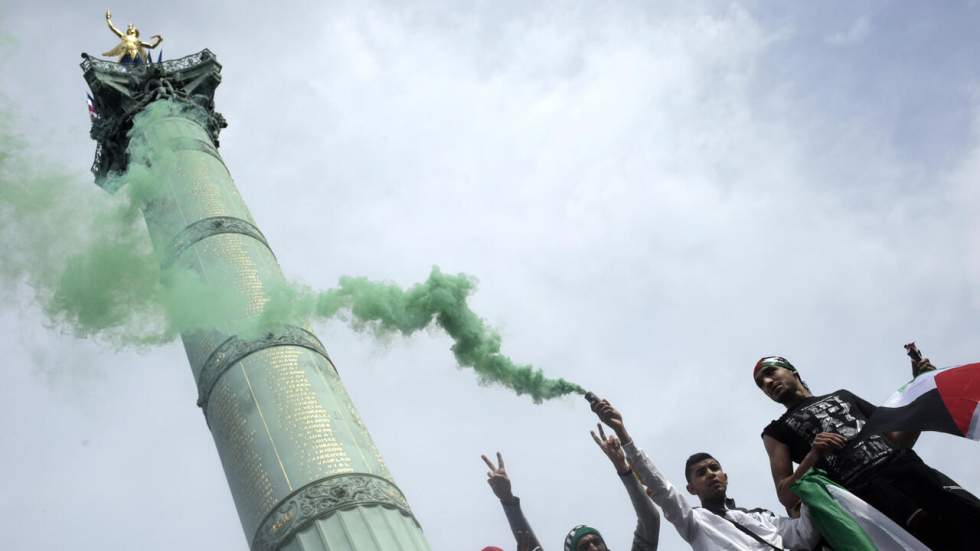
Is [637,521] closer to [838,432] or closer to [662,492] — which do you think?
[662,492]

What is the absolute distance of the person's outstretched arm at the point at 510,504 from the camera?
24.1 ft

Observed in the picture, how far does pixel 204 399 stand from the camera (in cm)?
1023

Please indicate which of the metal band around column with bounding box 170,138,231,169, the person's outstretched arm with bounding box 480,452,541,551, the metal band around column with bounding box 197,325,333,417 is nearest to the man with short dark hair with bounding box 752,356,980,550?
the person's outstretched arm with bounding box 480,452,541,551

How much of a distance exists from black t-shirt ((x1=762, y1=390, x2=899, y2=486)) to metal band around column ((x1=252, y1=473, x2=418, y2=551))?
13.9 ft

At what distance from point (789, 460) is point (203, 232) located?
333 inches

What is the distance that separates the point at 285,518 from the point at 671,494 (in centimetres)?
402

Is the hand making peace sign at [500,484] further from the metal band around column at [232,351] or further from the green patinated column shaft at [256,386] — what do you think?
the metal band around column at [232,351]

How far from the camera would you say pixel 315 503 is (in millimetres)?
8352

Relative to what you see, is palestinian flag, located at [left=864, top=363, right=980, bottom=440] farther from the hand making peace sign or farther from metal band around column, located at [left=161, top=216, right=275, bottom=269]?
metal band around column, located at [left=161, top=216, right=275, bottom=269]

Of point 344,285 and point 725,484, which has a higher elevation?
point 344,285

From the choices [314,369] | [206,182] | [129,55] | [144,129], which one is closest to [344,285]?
[314,369]

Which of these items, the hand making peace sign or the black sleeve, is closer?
the black sleeve

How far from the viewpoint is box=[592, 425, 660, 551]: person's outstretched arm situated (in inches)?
244

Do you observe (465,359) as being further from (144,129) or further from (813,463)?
(144,129)
